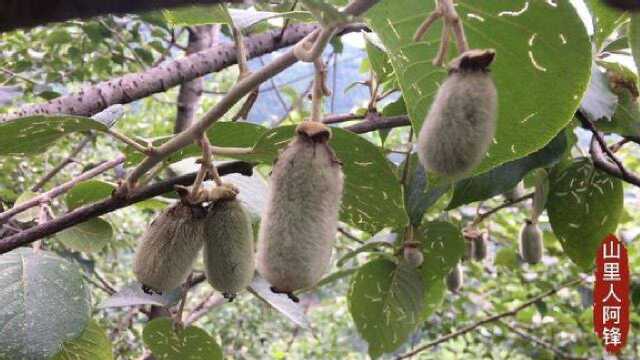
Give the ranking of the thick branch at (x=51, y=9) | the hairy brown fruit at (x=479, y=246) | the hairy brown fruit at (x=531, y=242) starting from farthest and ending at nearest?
the hairy brown fruit at (x=479, y=246), the hairy brown fruit at (x=531, y=242), the thick branch at (x=51, y=9)

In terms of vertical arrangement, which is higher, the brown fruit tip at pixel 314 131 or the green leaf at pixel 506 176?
the brown fruit tip at pixel 314 131

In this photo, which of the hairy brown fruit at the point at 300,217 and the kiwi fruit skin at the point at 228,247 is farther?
the kiwi fruit skin at the point at 228,247

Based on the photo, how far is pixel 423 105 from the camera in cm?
85

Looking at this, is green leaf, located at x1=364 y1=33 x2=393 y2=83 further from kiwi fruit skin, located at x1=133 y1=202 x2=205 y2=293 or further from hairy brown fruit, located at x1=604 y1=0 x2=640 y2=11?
hairy brown fruit, located at x1=604 y1=0 x2=640 y2=11

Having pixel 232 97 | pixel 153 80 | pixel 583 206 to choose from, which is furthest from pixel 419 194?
pixel 153 80

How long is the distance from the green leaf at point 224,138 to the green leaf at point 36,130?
127mm

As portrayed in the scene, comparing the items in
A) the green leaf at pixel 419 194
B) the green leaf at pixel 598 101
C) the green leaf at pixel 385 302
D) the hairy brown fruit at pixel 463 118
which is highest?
the hairy brown fruit at pixel 463 118

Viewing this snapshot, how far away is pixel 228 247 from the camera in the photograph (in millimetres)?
757

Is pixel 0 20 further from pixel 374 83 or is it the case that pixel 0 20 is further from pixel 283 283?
pixel 374 83

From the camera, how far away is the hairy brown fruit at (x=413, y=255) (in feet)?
4.74

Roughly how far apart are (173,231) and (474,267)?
2.77 meters

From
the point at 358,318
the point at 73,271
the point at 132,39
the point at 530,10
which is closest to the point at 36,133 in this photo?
the point at 73,271

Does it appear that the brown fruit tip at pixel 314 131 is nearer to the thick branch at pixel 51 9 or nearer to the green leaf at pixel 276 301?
the thick branch at pixel 51 9

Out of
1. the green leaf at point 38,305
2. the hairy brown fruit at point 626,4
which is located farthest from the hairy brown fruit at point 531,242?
the hairy brown fruit at point 626,4
